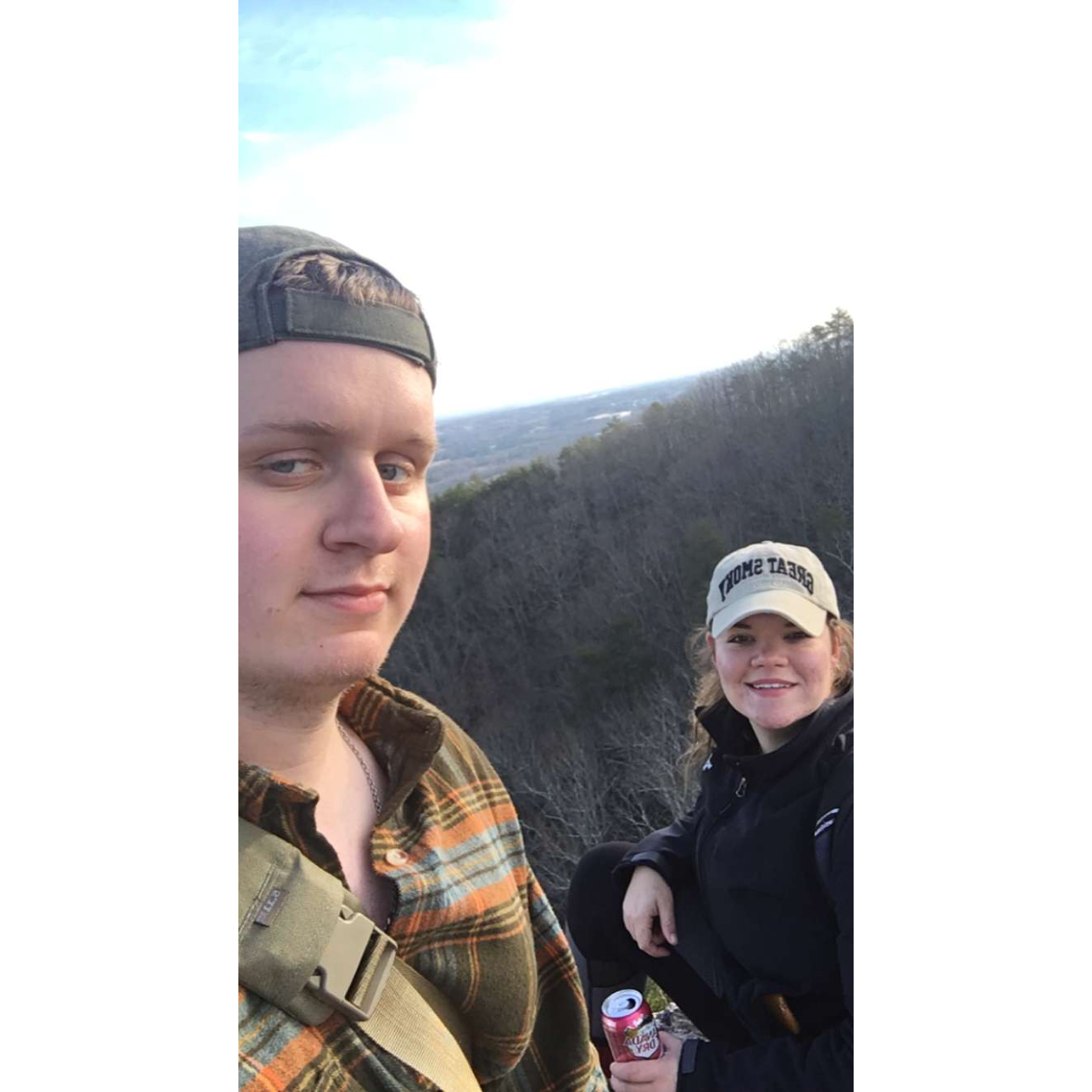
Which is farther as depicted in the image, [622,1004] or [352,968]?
[622,1004]

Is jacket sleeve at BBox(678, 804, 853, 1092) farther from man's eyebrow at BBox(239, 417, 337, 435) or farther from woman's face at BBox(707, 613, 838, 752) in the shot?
man's eyebrow at BBox(239, 417, 337, 435)

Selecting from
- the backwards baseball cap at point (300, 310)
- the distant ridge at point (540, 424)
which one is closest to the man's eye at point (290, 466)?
the backwards baseball cap at point (300, 310)

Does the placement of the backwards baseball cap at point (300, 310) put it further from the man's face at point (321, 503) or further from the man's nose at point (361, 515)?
the man's nose at point (361, 515)

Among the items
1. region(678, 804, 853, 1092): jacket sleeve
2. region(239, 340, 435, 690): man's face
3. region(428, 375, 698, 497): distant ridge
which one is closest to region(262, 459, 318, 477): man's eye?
region(239, 340, 435, 690): man's face

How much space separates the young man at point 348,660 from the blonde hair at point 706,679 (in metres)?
0.31

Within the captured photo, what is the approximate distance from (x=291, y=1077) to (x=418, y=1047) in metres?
0.14

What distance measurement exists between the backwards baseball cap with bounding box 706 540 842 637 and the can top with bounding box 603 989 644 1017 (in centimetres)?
53

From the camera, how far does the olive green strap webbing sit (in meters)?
1.14

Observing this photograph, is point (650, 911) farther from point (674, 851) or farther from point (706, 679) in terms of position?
point (706, 679)

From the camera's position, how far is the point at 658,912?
4.69 ft

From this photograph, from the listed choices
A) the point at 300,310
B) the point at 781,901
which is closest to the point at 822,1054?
the point at 781,901

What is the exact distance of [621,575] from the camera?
145 centimetres

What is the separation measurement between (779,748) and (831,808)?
0.11 meters
